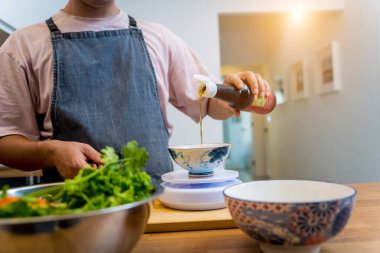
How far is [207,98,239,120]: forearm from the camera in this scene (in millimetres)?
1062

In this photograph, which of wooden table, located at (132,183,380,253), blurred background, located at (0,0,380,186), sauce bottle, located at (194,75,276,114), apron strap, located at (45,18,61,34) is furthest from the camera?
blurred background, located at (0,0,380,186)

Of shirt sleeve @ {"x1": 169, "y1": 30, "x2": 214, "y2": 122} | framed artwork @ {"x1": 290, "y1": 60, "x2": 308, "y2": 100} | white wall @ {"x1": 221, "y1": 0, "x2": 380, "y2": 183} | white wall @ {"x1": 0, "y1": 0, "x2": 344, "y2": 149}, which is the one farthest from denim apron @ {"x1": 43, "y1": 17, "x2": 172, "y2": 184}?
framed artwork @ {"x1": 290, "y1": 60, "x2": 308, "y2": 100}

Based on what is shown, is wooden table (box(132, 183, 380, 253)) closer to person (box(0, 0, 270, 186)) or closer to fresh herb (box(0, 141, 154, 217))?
fresh herb (box(0, 141, 154, 217))

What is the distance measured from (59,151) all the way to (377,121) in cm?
220

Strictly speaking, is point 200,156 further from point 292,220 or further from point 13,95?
point 13,95

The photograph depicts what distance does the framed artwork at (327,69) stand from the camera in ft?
9.09

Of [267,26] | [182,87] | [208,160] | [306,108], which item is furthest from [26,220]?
[267,26]

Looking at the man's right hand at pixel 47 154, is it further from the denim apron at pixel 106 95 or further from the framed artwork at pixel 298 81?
the framed artwork at pixel 298 81

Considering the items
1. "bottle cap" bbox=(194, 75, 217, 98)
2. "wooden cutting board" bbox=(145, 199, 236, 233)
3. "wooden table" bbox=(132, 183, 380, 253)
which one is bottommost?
"wooden table" bbox=(132, 183, 380, 253)

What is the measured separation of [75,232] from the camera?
1.19 ft

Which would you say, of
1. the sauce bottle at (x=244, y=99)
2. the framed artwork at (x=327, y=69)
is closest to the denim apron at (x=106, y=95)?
the sauce bottle at (x=244, y=99)

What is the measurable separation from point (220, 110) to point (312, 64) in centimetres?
251

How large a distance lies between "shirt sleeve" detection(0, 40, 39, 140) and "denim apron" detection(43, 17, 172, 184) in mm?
95

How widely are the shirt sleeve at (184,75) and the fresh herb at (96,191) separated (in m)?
0.72
